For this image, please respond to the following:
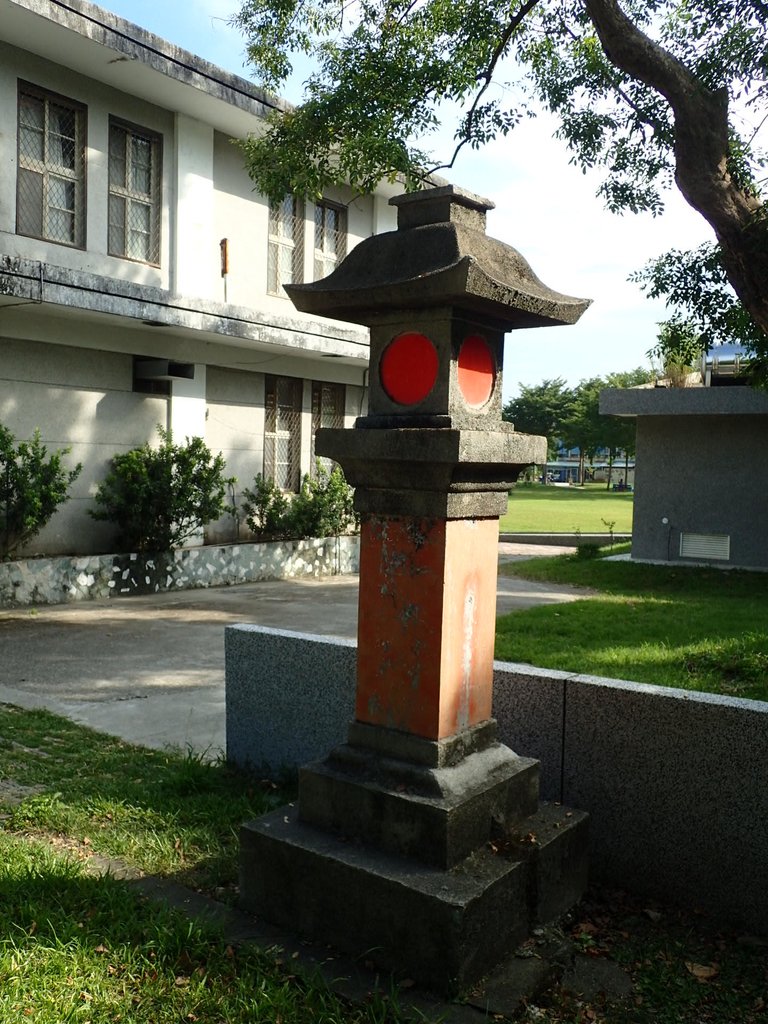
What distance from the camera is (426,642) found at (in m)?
3.58

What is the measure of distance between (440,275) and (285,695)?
9.04 ft

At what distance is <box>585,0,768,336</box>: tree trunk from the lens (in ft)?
22.6

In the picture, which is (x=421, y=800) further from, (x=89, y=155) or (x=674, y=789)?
(x=89, y=155)

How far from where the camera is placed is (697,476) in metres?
15.4

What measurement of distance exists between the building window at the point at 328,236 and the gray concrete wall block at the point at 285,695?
37.0ft

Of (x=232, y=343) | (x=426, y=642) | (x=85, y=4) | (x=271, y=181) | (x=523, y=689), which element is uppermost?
(x=85, y=4)

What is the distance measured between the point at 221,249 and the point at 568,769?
11132 millimetres

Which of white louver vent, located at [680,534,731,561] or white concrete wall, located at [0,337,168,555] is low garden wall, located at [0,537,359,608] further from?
white louver vent, located at [680,534,731,561]

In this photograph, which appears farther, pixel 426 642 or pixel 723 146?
pixel 723 146

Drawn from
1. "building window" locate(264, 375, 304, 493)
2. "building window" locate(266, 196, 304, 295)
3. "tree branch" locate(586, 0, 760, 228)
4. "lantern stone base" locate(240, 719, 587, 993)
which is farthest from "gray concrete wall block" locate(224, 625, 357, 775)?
"building window" locate(266, 196, 304, 295)

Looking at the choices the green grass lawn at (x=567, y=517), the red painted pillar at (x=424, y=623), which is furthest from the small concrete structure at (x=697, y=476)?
the red painted pillar at (x=424, y=623)

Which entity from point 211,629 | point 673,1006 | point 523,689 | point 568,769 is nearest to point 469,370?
point 523,689

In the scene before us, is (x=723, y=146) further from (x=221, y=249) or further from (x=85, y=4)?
(x=221, y=249)

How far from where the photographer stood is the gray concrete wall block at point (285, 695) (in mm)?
4945
